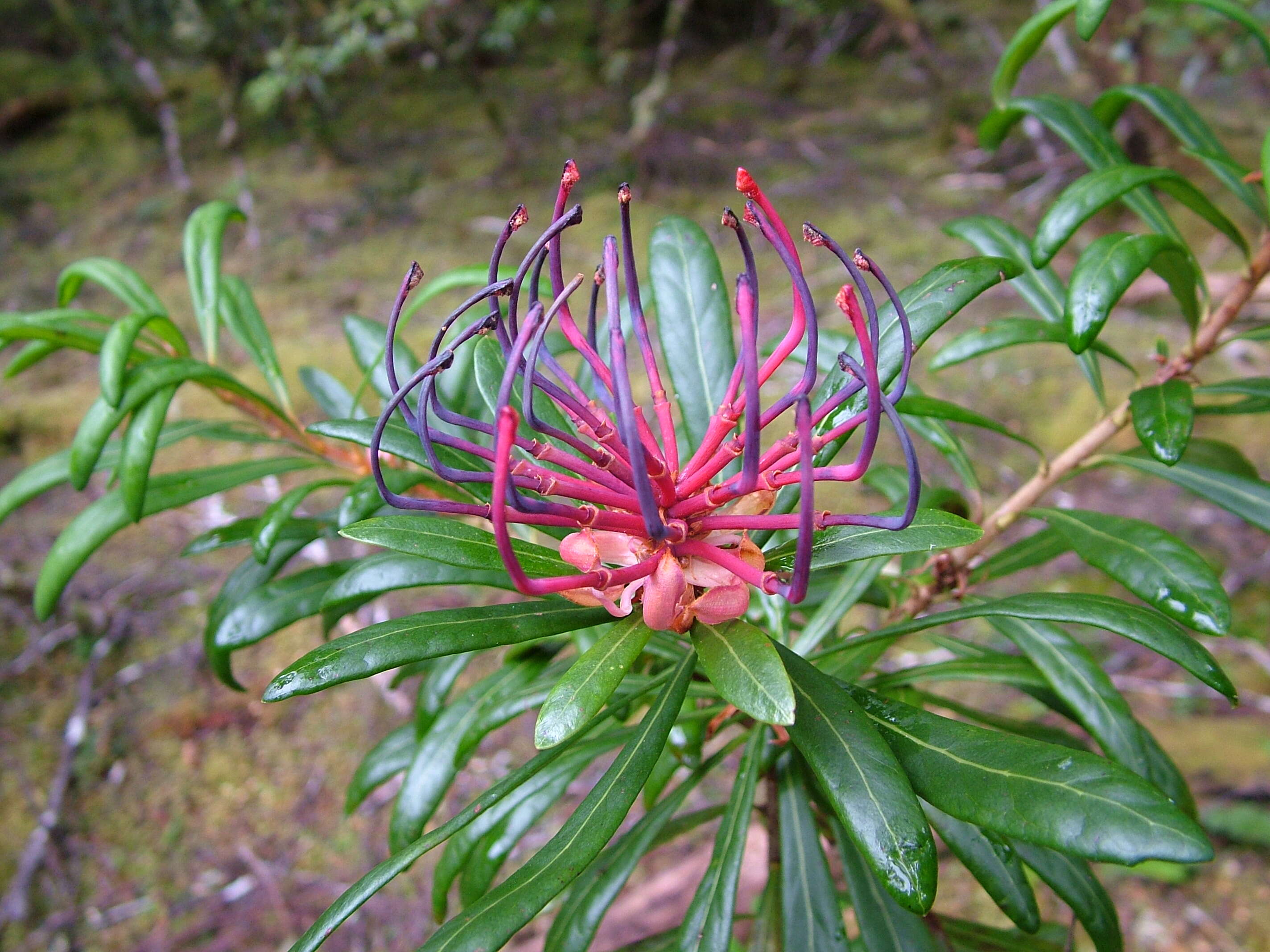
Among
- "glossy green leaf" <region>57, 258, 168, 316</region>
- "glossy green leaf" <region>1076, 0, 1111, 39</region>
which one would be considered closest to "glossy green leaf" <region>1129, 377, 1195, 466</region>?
"glossy green leaf" <region>1076, 0, 1111, 39</region>

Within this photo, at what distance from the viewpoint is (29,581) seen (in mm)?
2613

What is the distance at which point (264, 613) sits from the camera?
109cm

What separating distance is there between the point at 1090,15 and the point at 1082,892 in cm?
96

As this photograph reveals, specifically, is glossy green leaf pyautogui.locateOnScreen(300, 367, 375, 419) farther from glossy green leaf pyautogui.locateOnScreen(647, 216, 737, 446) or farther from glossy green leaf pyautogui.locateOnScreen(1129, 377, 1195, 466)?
glossy green leaf pyautogui.locateOnScreen(1129, 377, 1195, 466)

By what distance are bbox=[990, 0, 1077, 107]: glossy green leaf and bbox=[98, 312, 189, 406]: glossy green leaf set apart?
3.89ft

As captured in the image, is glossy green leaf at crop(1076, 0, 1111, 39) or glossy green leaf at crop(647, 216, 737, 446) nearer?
glossy green leaf at crop(1076, 0, 1111, 39)

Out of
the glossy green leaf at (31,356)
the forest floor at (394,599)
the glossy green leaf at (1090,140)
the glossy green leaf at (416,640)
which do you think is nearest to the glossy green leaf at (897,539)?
the glossy green leaf at (416,640)

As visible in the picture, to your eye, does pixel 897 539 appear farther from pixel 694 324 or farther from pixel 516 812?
pixel 516 812

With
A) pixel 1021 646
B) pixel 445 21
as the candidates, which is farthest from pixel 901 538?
pixel 445 21

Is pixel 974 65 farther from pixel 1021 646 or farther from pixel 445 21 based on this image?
pixel 1021 646

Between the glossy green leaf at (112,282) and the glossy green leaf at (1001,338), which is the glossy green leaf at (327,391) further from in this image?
the glossy green leaf at (1001,338)

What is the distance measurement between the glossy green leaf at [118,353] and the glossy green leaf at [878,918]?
100 cm

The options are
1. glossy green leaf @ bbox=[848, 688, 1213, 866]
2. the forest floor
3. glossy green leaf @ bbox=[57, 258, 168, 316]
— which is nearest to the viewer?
glossy green leaf @ bbox=[848, 688, 1213, 866]

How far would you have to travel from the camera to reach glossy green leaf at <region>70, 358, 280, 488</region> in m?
1.04
